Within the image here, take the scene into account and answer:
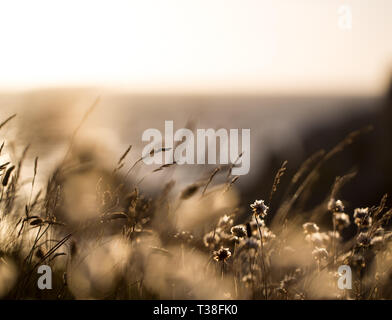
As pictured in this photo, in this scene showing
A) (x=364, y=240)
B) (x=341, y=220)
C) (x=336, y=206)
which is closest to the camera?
(x=364, y=240)

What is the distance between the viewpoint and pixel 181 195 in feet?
6.71

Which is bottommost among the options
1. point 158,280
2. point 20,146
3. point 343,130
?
point 158,280

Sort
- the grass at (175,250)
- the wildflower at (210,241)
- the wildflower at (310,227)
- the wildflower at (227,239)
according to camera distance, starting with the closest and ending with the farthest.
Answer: the grass at (175,250) → the wildflower at (227,239) → the wildflower at (210,241) → the wildflower at (310,227)

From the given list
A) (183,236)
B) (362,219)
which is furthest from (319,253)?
(183,236)

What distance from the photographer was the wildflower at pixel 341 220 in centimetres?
259

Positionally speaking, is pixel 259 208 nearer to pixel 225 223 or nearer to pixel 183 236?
pixel 225 223

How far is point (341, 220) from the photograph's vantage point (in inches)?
103

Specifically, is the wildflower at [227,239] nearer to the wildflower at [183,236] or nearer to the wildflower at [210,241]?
the wildflower at [210,241]

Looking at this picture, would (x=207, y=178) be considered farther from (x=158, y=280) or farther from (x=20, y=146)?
(x=20, y=146)

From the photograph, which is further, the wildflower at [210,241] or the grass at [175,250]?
the wildflower at [210,241]

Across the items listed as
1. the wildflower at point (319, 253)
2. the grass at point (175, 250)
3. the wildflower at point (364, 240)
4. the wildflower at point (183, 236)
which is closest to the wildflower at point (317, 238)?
the grass at point (175, 250)
